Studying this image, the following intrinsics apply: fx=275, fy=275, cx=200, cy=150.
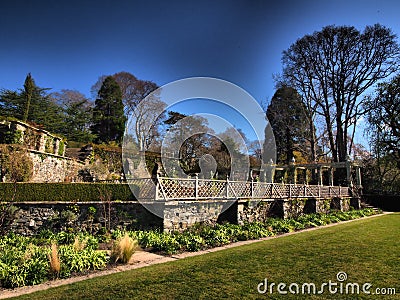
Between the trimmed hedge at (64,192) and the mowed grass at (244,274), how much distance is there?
4152mm

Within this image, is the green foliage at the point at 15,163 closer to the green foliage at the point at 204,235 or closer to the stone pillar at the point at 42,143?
the stone pillar at the point at 42,143

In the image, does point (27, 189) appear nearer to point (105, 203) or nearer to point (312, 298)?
point (105, 203)

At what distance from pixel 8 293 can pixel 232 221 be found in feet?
24.4

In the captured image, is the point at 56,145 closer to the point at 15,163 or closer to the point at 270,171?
the point at 15,163

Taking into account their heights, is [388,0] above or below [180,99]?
above

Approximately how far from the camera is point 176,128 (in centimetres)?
2100

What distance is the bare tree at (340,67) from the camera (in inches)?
774

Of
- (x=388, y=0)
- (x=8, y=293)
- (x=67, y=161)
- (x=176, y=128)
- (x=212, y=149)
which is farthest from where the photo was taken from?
(x=212, y=149)

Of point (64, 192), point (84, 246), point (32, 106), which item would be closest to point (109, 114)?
point (32, 106)

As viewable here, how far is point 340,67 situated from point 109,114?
67.3 feet

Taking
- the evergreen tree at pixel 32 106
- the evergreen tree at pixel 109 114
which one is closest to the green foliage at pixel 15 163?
the evergreen tree at pixel 32 106

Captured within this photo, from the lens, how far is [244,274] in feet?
14.2

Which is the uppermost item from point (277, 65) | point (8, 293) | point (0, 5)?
point (277, 65)

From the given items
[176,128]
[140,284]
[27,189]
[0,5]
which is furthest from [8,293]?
[176,128]
